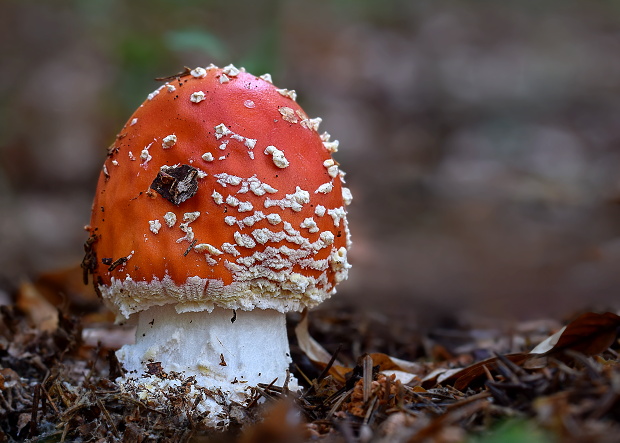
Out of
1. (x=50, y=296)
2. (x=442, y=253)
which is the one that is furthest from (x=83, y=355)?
(x=442, y=253)

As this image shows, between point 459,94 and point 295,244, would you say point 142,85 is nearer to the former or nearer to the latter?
point 295,244

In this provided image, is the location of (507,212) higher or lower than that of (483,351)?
lower

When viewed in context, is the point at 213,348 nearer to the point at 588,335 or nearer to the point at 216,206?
the point at 216,206

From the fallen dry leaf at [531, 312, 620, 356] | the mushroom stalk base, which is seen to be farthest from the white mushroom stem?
the fallen dry leaf at [531, 312, 620, 356]

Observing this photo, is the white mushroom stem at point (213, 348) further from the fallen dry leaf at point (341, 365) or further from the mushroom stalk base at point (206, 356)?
the fallen dry leaf at point (341, 365)

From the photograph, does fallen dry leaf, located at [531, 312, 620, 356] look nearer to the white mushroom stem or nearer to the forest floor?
the forest floor
